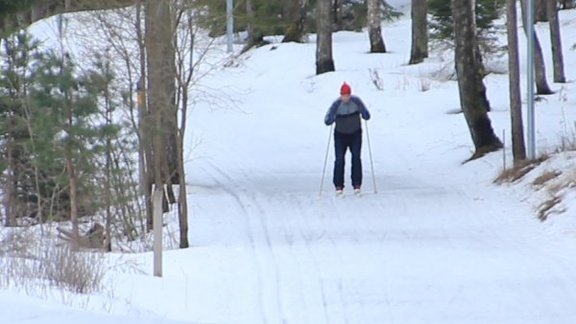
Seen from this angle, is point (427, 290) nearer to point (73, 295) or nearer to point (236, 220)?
point (73, 295)

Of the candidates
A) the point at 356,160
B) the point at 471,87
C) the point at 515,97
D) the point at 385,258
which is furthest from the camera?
the point at 471,87

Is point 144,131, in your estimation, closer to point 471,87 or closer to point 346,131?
point 346,131

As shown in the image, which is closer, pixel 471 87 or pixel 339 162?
pixel 339 162

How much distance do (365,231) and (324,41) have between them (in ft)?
66.8

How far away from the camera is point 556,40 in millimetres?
31078

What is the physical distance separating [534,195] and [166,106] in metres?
5.48

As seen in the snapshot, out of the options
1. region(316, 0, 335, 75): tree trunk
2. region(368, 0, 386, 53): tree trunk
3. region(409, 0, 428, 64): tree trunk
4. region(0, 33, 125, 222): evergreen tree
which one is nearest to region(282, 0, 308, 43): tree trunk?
region(368, 0, 386, 53): tree trunk

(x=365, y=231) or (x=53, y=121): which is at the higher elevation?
(x=53, y=121)

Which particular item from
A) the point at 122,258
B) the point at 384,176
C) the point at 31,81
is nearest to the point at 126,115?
the point at 31,81

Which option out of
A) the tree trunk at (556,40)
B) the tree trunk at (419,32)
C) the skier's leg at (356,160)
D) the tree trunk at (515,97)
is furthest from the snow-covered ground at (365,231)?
the tree trunk at (419,32)

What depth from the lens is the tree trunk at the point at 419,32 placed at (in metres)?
37.7

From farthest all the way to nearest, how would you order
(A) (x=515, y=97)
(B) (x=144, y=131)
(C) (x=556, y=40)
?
(C) (x=556, y=40) → (A) (x=515, y=97) → (B) (x=144, y=131)

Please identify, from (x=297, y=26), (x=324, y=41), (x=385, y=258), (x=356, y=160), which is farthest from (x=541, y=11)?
(x=385, y=258)

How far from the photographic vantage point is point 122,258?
1402 cm
